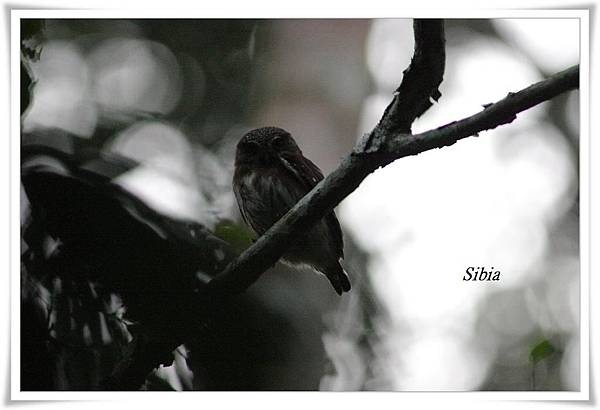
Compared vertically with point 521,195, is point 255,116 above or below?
above

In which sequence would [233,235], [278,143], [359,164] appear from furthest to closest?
1. [278,143]
2. [233,235]
3. [359,164]

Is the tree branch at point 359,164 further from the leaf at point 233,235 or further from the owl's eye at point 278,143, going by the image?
the owl's eye at point 278,143

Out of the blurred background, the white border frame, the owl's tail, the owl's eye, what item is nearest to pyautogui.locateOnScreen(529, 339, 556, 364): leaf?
the blurred background

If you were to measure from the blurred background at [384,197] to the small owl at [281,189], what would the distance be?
5 cm

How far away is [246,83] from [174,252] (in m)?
0.73

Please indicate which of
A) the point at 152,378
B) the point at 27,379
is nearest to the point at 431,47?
the point at 152,378

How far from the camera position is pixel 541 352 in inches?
99.7

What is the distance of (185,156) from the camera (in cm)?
282

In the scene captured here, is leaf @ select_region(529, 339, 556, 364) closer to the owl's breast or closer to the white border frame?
the white border frame

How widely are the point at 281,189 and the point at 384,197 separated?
448mm
